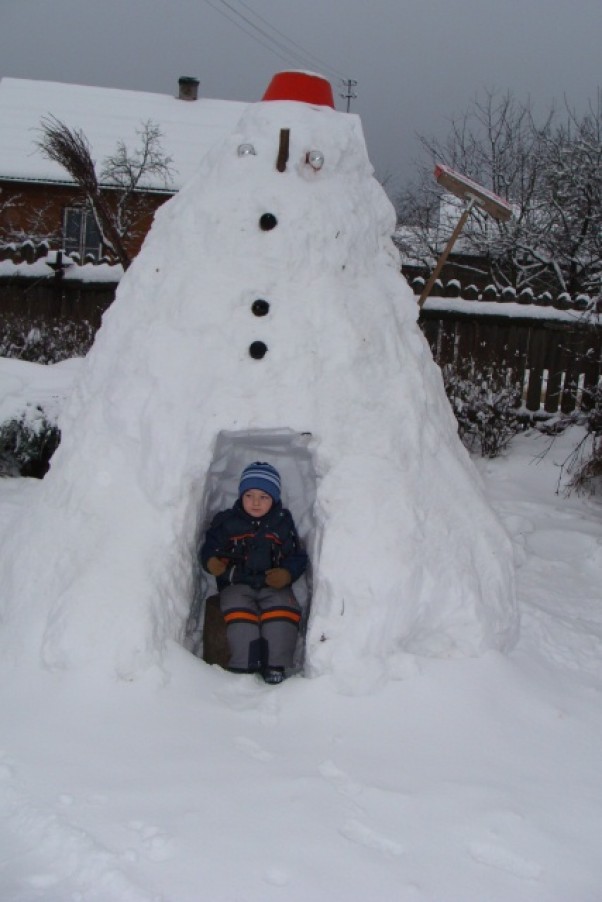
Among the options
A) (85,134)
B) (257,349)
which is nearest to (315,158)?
(257,349)

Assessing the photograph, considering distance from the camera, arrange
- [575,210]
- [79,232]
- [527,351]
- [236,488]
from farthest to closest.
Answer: [79,232]
[575,210]
[527,351]
[236,488]

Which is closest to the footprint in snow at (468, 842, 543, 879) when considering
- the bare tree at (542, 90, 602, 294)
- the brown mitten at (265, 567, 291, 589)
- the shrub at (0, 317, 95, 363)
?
the brown mitten at (265, 567, 291, 589)

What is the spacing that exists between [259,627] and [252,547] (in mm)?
392

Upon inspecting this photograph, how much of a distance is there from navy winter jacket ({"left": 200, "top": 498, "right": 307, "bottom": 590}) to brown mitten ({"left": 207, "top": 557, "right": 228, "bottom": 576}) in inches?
1.4

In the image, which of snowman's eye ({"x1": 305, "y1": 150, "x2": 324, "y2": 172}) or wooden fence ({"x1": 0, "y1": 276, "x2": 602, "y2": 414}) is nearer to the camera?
snowman's eye ({"x1": 305, "y1": 150, "x2": 324, "y2": 172})

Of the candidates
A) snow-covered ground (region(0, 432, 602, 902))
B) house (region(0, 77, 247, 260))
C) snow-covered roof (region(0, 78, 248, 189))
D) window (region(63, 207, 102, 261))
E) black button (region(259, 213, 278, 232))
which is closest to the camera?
snow-covered ground (region(0, 432, 602, 902))

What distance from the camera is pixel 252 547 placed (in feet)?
12.6

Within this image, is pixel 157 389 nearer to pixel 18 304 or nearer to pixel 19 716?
pixel 19 716

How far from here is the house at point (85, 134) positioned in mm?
15281

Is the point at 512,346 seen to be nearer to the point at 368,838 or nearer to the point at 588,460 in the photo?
the point at 588,460

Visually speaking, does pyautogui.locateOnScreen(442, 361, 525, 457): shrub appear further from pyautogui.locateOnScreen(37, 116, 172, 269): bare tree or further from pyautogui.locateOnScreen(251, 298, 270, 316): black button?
pyautogui.locateOnScreen(251, 298, 270, 316): black button

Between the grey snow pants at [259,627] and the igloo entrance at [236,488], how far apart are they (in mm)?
222

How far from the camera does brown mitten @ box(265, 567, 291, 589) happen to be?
12.2 ft

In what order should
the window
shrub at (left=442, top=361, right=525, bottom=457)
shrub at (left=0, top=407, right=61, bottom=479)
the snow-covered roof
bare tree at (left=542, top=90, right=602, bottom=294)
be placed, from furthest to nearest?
the window → the snow-covered roof → bare tree at (left=542, top=90, right=602, bottom=294) → shrub at (left=442, top=361, right=525, bottom=457) → shrub at (left=0, top=407, right=61, bottom=479)
